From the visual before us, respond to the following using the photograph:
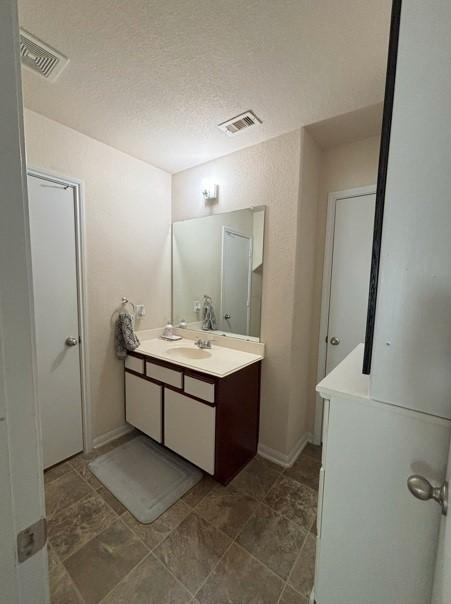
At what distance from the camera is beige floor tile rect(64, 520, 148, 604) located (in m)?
1.16

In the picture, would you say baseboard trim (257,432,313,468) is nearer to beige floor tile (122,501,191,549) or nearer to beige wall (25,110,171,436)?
beige floor tile (122,501,191,549)

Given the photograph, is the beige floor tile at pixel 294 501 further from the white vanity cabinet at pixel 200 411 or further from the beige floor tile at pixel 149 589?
the beige floor tile at pixel 149 589

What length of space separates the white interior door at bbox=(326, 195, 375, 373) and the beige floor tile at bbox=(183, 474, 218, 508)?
131 cm

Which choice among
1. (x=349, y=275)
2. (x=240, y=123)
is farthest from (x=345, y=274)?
(x=240, y=123)

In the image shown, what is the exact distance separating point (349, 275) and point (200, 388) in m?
1.49

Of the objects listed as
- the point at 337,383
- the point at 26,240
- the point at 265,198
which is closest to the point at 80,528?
the point at 337,383

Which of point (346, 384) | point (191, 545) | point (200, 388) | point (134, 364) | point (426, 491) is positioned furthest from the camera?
point (134, 364)

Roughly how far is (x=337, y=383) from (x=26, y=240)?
3.09 feet

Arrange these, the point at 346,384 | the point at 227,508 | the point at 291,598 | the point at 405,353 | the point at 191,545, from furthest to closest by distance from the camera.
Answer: the point at 227,508 < the point at 191,545 < the point at 291,598 < the point at 346,384 < the point at 405,353

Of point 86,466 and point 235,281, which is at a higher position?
point 235,281

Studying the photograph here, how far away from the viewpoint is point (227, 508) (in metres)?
1.57

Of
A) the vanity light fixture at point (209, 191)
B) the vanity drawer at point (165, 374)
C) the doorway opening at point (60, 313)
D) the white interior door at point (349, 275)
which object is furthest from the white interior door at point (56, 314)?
the white interior door at point (349, 275)

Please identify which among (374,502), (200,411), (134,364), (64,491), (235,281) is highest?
(235,281)

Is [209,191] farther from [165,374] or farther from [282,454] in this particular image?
[282,454]
